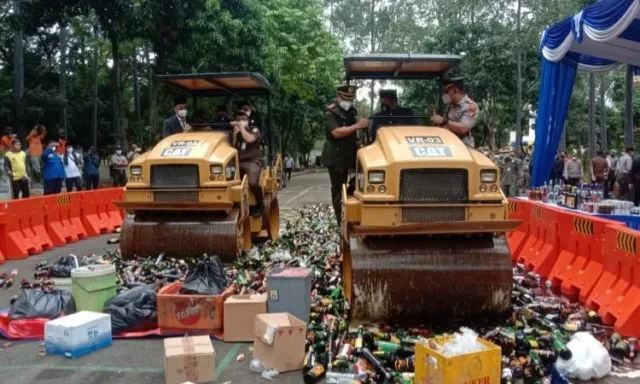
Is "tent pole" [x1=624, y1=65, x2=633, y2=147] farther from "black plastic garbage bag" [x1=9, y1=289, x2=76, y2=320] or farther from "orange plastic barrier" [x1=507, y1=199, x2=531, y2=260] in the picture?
"black plastic garbage bag" [x1=9, y1=289, x2=76, y2=320]

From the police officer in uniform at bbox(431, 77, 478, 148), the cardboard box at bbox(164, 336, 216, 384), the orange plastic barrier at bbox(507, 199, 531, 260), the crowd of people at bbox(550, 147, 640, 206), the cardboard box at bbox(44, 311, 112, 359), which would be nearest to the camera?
the cardboard box at bbox(164, 336, 216, 384)

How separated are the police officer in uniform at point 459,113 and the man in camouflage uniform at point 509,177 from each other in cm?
1345

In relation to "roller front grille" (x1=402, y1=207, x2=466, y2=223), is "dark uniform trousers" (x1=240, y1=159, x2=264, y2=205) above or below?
above

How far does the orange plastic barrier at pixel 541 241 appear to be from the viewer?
8.55 m

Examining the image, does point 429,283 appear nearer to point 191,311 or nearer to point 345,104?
point 191,311

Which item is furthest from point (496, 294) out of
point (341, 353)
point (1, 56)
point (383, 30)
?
point (383, 30)

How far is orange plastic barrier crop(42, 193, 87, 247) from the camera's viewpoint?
11.7 metres

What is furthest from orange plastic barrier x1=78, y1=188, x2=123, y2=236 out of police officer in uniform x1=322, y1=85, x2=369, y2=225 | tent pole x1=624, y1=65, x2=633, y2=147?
tent pole x1=624, y1=65, x2=633, y2=147

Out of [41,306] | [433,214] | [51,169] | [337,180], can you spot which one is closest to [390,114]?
[337,180]

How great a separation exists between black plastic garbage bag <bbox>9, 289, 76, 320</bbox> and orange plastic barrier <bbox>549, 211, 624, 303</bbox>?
535cm

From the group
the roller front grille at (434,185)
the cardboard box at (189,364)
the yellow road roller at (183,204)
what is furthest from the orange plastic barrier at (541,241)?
the cardboard box at (189,364)

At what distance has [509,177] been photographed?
66.7 ft

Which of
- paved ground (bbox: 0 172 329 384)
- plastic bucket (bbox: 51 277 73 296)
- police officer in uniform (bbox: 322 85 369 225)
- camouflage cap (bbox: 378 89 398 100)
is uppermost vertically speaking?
camouflage cap (bbox: 378 89 398 100)

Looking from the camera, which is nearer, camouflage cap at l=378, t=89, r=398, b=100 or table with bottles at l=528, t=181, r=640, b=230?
camouflage cap at l=378, t=89, r=398, b=100
